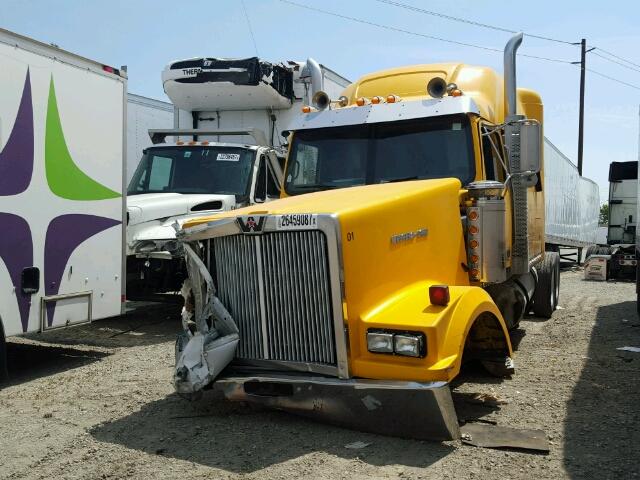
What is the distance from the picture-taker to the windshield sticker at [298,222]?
4.26 meters

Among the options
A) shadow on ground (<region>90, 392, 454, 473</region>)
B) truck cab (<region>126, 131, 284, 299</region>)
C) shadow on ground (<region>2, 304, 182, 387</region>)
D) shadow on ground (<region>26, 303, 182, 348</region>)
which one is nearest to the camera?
shadow on ground (<region>90, 392, 454, 473</region>)

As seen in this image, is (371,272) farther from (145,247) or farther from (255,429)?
(145,247)

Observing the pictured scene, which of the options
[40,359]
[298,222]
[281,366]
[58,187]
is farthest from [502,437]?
[40,359]

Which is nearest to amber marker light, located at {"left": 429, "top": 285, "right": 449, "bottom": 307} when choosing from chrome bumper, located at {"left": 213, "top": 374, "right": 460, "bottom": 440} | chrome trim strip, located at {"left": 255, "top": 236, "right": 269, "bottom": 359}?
chrome bumper, located at {"left": 213, "top": 374, "right": 460, "bottom": 440}

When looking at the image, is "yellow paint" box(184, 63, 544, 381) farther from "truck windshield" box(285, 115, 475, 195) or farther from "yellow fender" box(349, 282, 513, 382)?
"truck windshield" box(285, 115, 475, 195)

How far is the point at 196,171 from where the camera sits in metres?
9.75

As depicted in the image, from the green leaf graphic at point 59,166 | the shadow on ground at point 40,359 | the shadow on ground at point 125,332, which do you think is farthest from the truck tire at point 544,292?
the green leaf graphic at point 59,166

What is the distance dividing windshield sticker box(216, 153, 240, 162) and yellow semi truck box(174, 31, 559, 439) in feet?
11.6

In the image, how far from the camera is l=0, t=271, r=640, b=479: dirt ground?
4008mm

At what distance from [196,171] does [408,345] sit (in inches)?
250

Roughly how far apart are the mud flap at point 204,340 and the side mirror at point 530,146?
314cm

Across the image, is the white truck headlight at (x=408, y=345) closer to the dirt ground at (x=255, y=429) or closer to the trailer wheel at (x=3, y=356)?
the dirt ground at (x=255, y=429)

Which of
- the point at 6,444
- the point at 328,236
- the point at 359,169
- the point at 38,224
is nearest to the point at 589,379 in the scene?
the point at 359,169

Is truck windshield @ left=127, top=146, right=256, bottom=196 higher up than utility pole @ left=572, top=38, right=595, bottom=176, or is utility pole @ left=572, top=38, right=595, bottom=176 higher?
utility pole @ left=572, top=38, right=595, bottom=176
